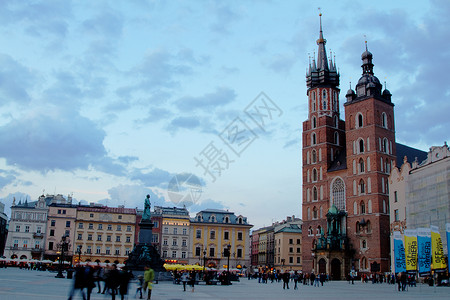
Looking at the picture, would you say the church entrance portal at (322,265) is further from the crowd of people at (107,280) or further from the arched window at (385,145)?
the crowd of people at (107,280)

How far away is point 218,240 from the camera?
87062 millimetres

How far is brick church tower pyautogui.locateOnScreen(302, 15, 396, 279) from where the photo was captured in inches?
2571

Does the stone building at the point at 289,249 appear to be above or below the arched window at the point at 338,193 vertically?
below

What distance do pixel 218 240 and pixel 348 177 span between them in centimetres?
2912

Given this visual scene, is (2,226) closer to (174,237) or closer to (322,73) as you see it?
(174,237)

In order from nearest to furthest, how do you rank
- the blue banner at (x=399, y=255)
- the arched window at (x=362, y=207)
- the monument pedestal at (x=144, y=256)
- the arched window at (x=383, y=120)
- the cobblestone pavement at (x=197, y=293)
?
the cobblestone pavement at (x=197, y=293) → the blue banner at (x=399, y=255) → the monument pedestal at (x=144, y=256) → the arched window at (x=362, y=207) → the arched window at (x=383, y=120)

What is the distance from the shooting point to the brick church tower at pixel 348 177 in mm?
65312

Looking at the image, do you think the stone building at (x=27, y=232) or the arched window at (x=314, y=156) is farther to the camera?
the stone building at (x=27, y=232)

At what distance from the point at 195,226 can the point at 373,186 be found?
35229 millimetres

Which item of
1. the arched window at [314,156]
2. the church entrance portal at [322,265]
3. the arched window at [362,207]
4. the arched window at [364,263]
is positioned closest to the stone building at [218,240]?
the church entrance portal at [322,265]

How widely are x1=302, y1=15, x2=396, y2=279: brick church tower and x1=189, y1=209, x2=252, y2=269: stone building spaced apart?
651 inches

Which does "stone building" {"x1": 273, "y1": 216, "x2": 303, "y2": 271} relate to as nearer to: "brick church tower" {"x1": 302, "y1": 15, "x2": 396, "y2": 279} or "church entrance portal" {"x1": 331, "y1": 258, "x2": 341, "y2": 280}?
"brick church tower" {"x1": 302, "y1": 15, "x2": 396, "y2": 279}

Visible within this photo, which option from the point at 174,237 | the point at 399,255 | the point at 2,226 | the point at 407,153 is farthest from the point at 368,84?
the point at 2,226

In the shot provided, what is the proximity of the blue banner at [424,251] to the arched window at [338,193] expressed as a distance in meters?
36.7
